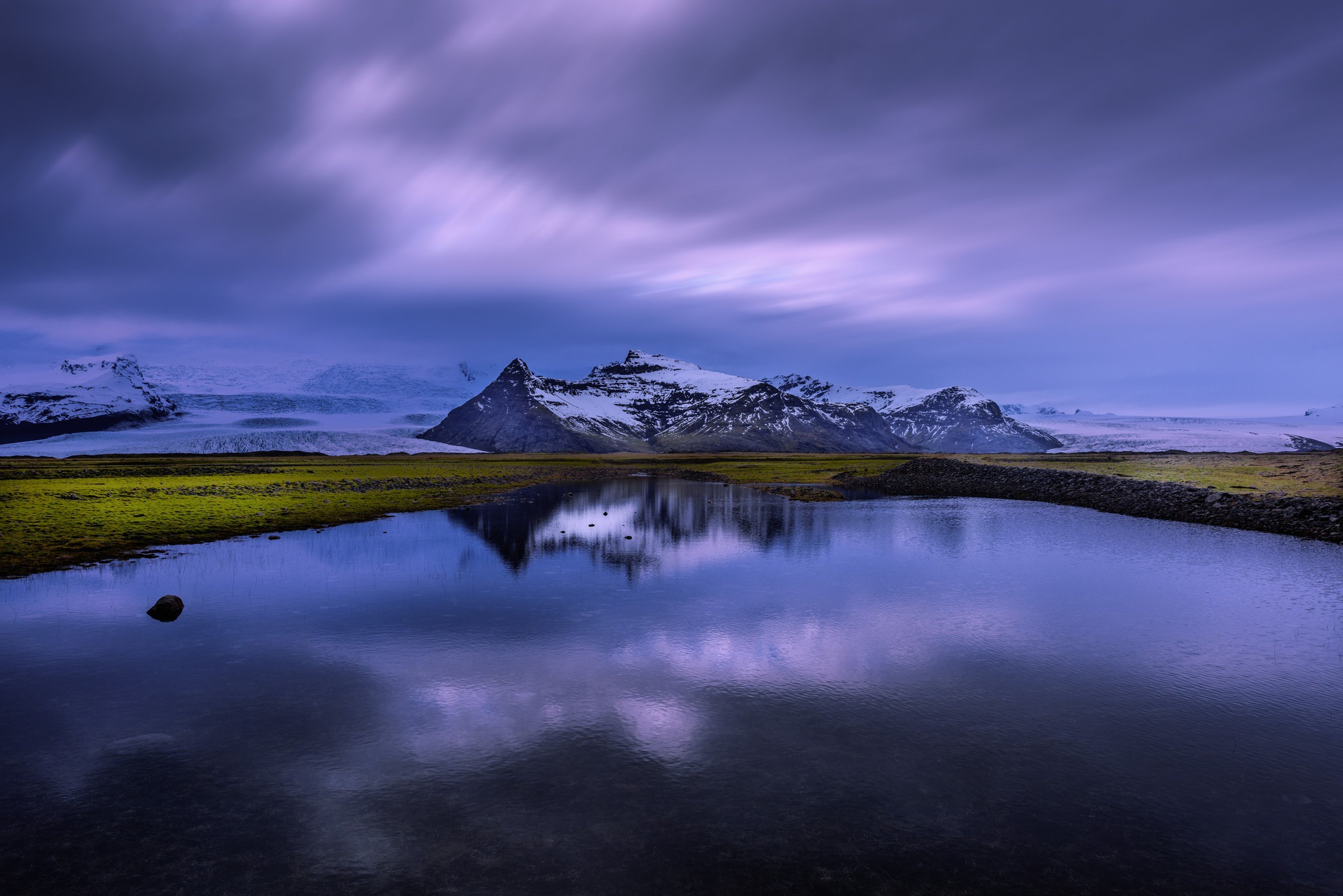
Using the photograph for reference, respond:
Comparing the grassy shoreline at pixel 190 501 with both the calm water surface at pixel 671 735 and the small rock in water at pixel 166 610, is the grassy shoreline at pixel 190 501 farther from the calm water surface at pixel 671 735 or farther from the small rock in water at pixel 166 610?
the small rock in water at pixel 166 610

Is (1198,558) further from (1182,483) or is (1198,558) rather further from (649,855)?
(649,855)

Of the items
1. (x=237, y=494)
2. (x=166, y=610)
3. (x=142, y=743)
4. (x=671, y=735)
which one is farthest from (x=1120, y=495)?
(x=237, y=494)

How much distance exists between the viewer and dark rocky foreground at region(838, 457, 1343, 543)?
44.2 metres

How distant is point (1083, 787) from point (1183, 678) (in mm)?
8318

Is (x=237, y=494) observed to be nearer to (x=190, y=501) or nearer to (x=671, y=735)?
(x=190, y=501)

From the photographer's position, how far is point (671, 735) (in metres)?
14.4

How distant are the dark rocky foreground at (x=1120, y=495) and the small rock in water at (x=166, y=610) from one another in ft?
192


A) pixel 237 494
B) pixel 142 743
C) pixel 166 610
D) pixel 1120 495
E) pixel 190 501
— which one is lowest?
pixel 142 743

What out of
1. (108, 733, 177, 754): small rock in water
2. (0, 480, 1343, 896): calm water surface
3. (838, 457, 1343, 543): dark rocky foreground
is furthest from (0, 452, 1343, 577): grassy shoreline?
(108, 733, 177, 754): small rock in water

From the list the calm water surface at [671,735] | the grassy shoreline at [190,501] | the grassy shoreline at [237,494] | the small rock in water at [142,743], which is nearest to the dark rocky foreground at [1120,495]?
the grassy shoreline at [237,494]

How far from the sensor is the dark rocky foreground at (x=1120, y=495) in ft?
145

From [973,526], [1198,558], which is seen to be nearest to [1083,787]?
[1198,558]

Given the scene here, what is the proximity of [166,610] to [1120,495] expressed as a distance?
70.4 meters

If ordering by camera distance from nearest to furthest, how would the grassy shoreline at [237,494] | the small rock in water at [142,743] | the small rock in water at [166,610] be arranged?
1. the small rock in water at [142,743]
2. the small rock in water at [166,610]
3. the grassy shoreline at [237,494]
